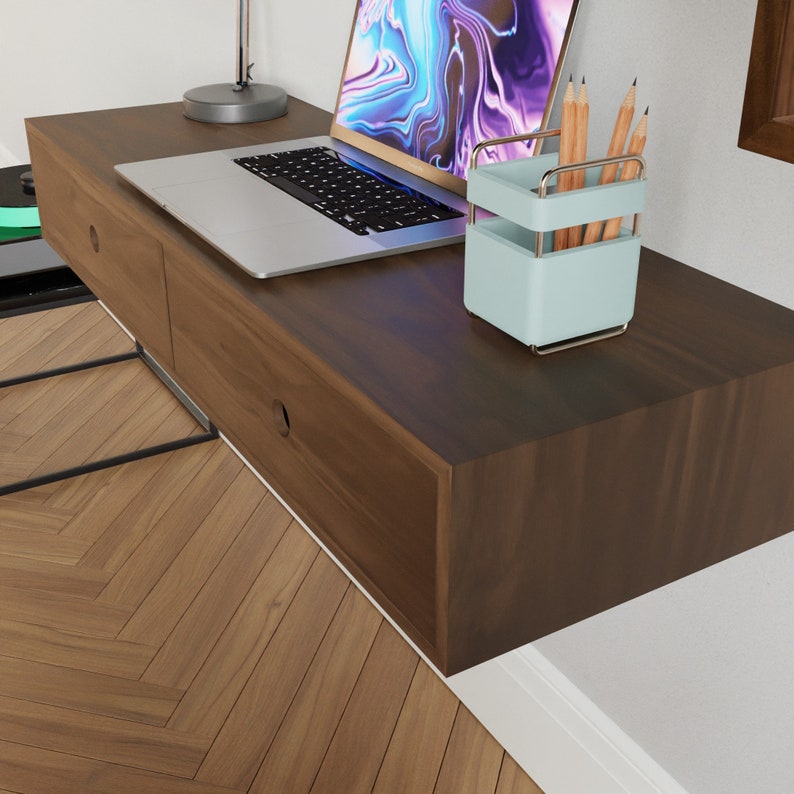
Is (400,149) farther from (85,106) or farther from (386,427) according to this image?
(85,106)

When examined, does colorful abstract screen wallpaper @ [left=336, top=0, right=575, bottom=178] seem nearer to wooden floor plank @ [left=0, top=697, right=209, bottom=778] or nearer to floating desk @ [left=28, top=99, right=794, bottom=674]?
floating desk @ [left=28, top=99, right=794, bottom=674]

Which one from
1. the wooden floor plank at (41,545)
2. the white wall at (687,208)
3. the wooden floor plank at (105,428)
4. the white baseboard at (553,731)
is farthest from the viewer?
the wooden floor plank at (105,428)

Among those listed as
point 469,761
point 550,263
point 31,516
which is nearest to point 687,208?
point 550,263

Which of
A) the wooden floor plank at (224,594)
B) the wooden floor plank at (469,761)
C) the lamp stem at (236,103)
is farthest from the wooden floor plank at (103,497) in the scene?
the lamp stem at (236,103)

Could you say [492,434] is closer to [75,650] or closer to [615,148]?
Result: [615,148]

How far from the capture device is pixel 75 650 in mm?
1841

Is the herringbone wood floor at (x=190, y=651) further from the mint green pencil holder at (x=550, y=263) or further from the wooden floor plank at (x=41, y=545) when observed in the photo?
the mint green pencil holder at (x=550, y=263)

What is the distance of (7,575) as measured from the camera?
6.66 ft

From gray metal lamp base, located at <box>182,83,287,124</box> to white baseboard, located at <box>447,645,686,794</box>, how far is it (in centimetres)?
94

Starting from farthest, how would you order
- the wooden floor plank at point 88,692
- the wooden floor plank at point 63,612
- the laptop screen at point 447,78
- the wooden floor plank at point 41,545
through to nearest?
1. the wooden floor plank at point 41,545
2. the wooden floor plank at point 63,612
3. the wooden floor plank at point 88,692
4. the laptop screen at point 447,78

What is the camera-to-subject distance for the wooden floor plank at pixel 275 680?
162 cm

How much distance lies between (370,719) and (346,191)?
0.92 m

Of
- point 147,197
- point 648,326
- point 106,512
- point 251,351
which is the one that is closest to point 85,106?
point 106,512

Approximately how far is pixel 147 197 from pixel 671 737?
0.98 meters
